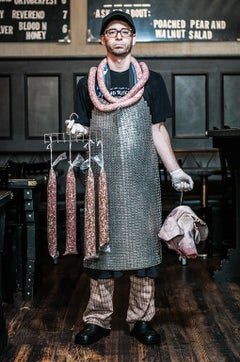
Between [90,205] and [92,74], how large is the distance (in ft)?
2.08

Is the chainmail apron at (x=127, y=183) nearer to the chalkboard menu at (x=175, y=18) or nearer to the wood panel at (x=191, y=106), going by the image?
the wood panel at (x=191, y=106)

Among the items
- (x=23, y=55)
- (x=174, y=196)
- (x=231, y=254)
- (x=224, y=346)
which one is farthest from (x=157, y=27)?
(x=224, y=346)

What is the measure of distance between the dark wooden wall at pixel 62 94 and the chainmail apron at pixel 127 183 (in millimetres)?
3564

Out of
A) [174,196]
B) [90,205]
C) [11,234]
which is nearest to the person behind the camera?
[90,205]

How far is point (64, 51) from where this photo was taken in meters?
6.45

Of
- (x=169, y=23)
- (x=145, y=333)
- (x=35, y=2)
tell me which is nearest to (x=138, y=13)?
(x=169, y=23)

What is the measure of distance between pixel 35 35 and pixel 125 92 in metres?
3.80

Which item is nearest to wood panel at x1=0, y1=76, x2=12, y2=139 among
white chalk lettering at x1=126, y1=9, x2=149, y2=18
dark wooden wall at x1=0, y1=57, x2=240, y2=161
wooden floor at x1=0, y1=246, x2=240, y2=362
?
dark wooden wall at x1=0, y1=57, x2=240, y2=161

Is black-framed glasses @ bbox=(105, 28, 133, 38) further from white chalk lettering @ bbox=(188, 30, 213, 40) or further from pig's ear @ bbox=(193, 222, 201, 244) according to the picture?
white chalk lettering @ bbox=(188, 30, 213, 40)

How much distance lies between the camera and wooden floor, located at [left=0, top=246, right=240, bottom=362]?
2.84 meters

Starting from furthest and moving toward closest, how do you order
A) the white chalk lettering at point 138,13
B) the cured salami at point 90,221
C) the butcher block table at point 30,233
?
the white chalk lettering at point 138,13 → the butcher block table at point 30,233 → the cured salami at point 90,221

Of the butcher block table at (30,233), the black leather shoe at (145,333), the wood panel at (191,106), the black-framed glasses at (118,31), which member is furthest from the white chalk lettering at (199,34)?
the black leather shoe at (145,333)

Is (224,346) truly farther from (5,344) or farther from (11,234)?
(11,234)

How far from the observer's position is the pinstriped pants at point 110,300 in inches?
118
